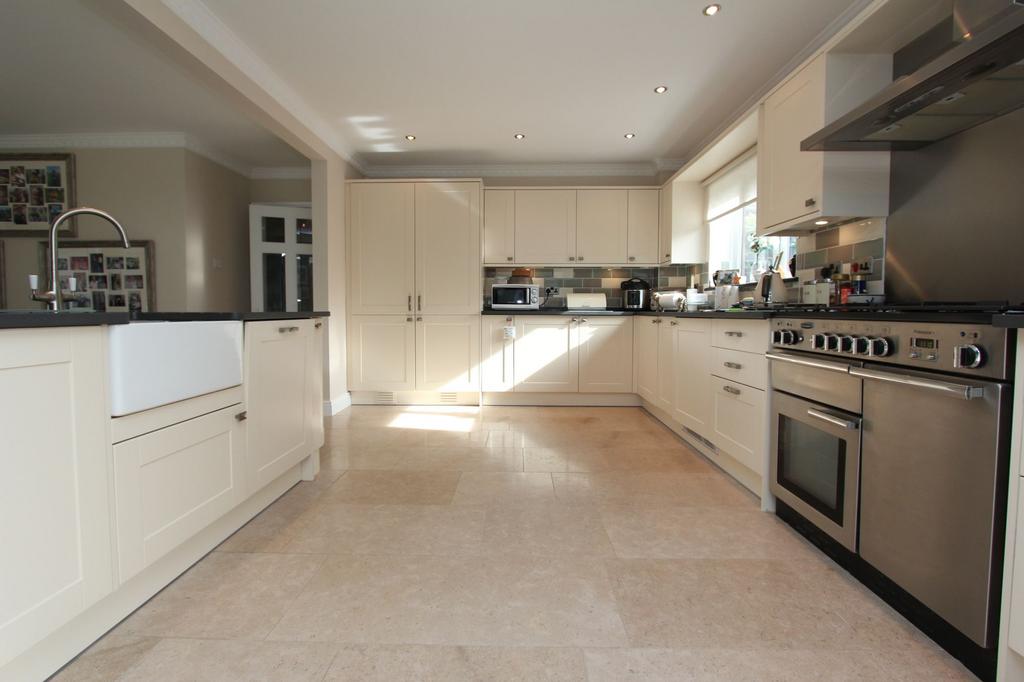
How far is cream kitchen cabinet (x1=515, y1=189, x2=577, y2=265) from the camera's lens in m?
4.73

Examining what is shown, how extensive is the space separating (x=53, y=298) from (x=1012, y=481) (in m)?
2.64

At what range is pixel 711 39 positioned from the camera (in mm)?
2660

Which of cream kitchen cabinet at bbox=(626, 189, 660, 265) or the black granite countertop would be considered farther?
cream kitchen cabinet at bbox=(626, 189, 660, 265)

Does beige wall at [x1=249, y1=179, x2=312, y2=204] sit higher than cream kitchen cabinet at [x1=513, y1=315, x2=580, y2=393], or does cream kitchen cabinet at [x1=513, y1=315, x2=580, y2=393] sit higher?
beige wall at [x1=249, y1=179, x2=312, y2=204]

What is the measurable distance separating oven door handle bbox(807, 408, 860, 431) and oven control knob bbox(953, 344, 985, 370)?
43cm

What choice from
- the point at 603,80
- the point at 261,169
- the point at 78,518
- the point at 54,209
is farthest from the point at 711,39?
the point at 54,209

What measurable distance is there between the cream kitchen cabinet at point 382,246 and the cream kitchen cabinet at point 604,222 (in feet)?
5.48

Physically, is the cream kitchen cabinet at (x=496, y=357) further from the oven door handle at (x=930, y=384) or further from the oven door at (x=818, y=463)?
the oven door handle at (x=930, y=384)

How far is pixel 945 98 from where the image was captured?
5.17 feet

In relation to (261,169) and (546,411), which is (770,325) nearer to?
(546,411)

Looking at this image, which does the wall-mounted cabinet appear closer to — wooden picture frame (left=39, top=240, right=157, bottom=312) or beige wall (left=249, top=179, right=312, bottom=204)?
beige wall (left=249, top=179, right=312, bottom=204)

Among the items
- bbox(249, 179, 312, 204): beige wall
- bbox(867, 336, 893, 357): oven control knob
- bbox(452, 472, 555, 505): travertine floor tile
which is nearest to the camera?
bbox(867, 336, 893, 357): oven control knob

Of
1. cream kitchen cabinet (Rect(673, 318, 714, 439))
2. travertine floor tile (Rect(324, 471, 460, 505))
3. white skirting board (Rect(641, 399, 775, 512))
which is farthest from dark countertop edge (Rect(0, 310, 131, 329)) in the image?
cream kitchen cabinet (Rect(673, 318, 714, 439))

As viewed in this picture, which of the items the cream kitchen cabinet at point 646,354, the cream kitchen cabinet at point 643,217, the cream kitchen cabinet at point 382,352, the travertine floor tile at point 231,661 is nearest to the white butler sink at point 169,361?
the travertine floor tile at point 231,661
